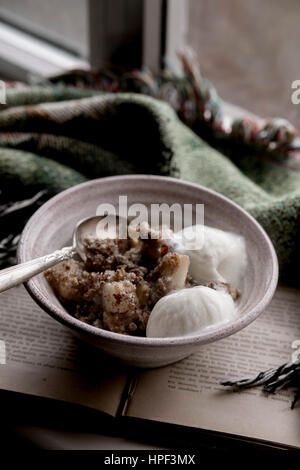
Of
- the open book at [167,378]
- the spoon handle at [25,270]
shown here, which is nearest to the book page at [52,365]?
the open book at [167,378]

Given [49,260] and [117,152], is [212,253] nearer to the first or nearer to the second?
[49,260]

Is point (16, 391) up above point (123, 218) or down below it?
below

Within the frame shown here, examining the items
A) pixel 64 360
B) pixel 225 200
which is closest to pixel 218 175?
pixel 225 200

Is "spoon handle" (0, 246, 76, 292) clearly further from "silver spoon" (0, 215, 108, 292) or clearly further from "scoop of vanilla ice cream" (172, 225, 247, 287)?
"scoop of vanilla ice cream" (172, 225, 247, 287)

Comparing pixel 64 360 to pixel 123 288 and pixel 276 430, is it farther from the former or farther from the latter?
pixel 276 430

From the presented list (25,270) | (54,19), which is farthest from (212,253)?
(54,19)

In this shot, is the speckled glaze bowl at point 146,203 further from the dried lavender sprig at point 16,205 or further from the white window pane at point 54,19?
the white window pane at point 54,19

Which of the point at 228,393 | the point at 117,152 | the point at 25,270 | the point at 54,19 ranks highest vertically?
the point at 54,19
